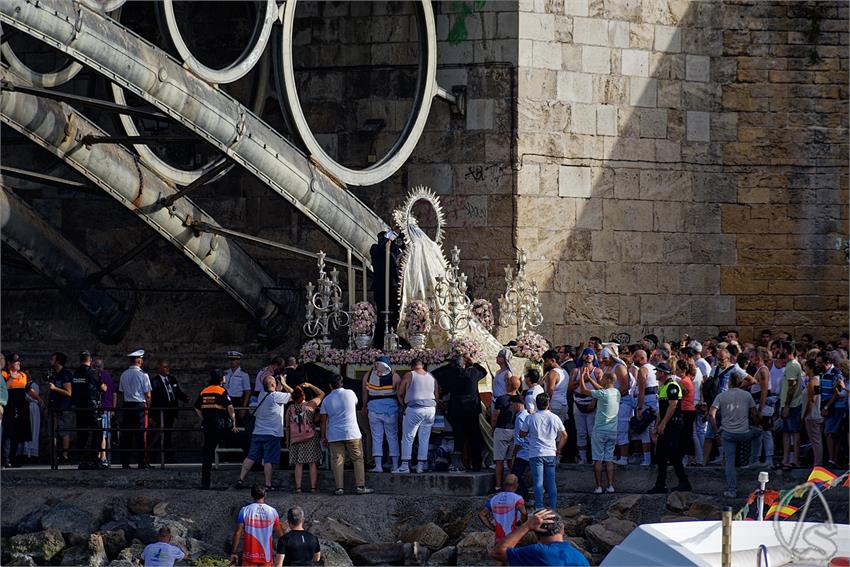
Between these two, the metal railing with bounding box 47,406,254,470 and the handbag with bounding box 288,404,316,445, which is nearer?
the handbag with bounding box 288,404,316,445

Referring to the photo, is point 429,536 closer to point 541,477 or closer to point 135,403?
point 541,477

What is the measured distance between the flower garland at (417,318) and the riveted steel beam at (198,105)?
2.75m

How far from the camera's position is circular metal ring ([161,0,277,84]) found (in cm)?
2158

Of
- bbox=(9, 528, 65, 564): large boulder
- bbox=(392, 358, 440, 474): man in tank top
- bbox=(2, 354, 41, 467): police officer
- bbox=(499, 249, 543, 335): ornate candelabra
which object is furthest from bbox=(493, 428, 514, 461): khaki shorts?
bbox=(2, 354, 41, 467): police officer

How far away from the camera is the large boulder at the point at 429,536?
18250 millimetres

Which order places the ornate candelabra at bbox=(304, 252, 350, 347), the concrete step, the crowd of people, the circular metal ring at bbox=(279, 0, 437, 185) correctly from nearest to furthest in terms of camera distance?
the crowd of people
the concrete step
the ornate candelabra at bbox=(304, 252, 350, 347)
the circular metal ring at bbox=(279, 0, 437, 185)

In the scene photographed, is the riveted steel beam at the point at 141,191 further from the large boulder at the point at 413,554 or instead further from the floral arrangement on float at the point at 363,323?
the large boulder at the point at 413,554

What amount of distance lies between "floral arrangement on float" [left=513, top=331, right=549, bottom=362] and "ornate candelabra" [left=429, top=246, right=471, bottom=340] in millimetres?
740

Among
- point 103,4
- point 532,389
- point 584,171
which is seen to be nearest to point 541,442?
point 532,389

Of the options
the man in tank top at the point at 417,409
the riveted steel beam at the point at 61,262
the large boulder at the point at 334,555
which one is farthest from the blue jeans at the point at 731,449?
the riveted steel beam at the point at 61,262

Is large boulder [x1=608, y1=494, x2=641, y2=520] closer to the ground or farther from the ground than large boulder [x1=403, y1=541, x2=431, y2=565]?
farther from the ground

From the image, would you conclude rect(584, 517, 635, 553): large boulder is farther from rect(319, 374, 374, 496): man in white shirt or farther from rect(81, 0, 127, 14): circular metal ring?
rect(81, 0, 127, 14): circular metal ring

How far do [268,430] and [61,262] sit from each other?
6.31 metres

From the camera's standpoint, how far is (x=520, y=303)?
75.3ft
